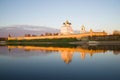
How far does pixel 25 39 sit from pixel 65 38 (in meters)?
14.7

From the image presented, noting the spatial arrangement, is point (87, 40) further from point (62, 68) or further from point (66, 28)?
point (62, 68)

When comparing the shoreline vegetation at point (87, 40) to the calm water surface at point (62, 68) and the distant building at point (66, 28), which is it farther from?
the calm water surface at point (62, 68)

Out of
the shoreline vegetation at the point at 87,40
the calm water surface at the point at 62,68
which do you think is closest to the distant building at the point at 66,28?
the shoreline vegetation at the point at 87,40

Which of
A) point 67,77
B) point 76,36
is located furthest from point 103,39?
point 67,77

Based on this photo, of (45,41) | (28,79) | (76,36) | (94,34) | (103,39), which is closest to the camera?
(28,79)

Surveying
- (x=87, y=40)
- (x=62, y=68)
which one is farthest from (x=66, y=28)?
(x=62, y=68)

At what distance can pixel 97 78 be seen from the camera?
6.47 meters

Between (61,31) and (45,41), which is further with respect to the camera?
(61,31)

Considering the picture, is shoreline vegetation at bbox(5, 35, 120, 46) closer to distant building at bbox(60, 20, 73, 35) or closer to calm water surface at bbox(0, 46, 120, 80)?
distant building at bbox(60, 20, 73, 35)

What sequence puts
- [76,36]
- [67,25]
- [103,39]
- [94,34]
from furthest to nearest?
[67,25] → [76,36] → [94,34] → [103,39]

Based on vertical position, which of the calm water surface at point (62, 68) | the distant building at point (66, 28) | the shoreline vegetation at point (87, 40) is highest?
the distant building at point (66, 28)

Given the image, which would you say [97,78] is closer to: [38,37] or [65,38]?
[65,38]

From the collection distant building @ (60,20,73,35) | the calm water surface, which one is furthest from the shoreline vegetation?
the calm water surface

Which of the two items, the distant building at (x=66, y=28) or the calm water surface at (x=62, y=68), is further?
the distant building at (x=66, y=28)
